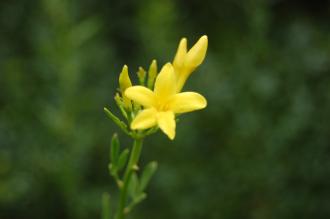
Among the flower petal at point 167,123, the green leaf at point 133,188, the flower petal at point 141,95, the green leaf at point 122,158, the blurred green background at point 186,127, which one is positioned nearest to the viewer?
the flower petal at point 167,123

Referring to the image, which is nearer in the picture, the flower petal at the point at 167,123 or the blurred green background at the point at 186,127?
the flower petal at the point at 167,123

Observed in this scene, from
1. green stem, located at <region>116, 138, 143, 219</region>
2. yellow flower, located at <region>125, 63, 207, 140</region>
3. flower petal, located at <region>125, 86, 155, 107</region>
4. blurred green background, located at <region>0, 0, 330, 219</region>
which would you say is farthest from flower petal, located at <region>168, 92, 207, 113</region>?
blurred green background, located at <region>0, 0, 330, 219</region>

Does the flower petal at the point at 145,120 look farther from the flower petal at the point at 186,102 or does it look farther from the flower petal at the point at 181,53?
the flower petal at the point at 181,53

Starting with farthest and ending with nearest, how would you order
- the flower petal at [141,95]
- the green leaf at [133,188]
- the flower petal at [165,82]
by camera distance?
1. the green leaf at [133,188]
2. the flower petal at [165,82]
3. the flower petal at [141,95]

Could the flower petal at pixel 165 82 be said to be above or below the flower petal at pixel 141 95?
above

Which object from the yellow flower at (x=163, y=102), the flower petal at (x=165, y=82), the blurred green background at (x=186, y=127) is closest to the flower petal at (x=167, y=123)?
the yellow flower at (x=163, y=102)

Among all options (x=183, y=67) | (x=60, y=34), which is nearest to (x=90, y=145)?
(x=60, y=34)

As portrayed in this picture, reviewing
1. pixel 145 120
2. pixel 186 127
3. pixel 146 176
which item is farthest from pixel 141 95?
pixel 186 127

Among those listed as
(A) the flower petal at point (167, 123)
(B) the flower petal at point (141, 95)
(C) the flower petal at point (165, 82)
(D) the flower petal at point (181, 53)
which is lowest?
(A) the flower petal at point (167, 123)

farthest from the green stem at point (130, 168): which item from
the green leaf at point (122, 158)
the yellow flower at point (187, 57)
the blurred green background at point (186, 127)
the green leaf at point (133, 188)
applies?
the blurred green background at point (186, 127)
